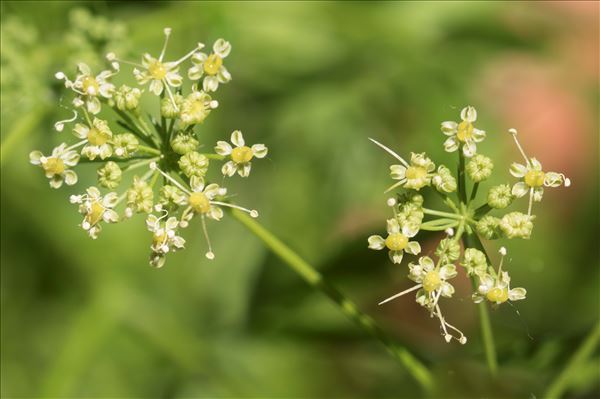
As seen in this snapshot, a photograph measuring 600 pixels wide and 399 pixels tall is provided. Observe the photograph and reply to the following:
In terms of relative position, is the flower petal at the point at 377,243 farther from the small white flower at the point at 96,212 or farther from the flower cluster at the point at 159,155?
the small white flower at the point at 96,212

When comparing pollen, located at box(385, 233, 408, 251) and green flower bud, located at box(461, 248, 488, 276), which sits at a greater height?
pollen, located at box(385, 233, 408, 251)

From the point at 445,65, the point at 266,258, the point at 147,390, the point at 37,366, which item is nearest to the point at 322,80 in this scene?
the point at 445,65

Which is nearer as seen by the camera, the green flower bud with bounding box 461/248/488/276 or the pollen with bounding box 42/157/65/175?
the green flower bud with bounding box 461/248/488/276

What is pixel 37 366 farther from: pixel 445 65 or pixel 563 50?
pixel 563 50

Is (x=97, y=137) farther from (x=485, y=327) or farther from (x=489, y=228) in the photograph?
(x=485, y=327)

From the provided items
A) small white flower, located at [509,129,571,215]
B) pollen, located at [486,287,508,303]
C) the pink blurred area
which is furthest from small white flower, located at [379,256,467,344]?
the pink blurred area

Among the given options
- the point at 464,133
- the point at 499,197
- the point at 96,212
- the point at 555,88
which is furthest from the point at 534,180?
the point at 555,88

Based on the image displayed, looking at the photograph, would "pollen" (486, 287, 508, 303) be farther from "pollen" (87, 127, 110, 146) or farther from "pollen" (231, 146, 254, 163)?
"pollen" (87, 127, 110, 146)
